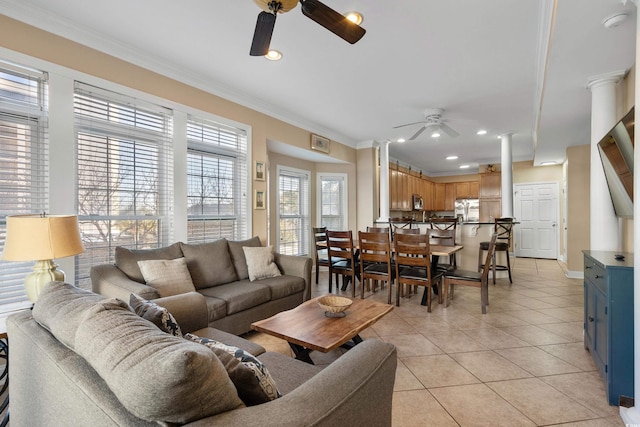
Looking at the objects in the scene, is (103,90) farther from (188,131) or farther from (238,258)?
(238,258)

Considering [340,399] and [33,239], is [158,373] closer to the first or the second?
[340,399]

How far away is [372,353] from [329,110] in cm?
391

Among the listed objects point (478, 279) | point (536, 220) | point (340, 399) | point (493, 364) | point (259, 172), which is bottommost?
point (493, 364)

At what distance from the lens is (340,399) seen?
0.86 m

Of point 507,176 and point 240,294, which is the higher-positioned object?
point 507,176

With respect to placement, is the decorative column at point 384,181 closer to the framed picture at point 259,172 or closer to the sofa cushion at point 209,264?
the framed picture at point 259,172

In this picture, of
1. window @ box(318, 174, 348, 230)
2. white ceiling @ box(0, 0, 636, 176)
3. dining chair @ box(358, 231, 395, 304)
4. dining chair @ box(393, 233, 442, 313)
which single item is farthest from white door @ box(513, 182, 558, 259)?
dining chair @ box(358, 231, 395, 304)

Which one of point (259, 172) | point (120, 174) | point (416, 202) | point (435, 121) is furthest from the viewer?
point (416, 202)

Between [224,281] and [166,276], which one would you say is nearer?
[166,276]

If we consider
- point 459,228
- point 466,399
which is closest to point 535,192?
point 459,228

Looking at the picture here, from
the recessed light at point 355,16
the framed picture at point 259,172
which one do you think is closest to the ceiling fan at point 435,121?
the recessed light at point 355,16

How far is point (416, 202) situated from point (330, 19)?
7121 mm

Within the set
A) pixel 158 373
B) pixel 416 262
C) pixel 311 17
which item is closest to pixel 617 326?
pixel 416 262

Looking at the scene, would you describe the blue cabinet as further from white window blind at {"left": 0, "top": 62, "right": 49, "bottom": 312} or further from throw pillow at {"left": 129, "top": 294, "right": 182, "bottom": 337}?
white window blind at {"left": 0, "top": 62, "right": 49, "bottom": 312}
